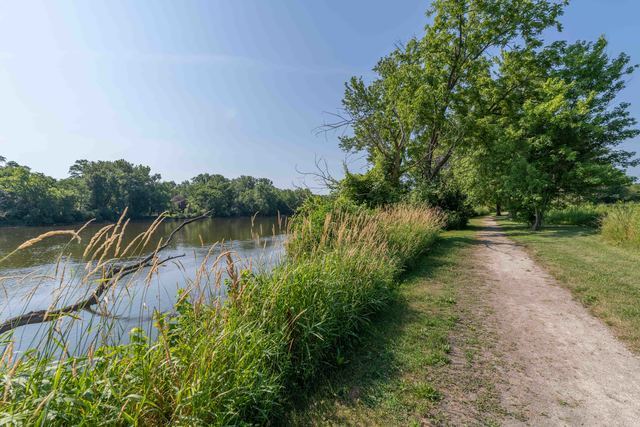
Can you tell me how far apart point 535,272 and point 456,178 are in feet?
52.8

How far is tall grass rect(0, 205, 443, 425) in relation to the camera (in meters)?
1.62

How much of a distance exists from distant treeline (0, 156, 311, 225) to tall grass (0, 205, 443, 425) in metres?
22.1

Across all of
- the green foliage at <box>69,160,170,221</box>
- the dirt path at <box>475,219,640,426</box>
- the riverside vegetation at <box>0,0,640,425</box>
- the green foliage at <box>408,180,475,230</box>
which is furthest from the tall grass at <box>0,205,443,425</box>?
the green foliage at <box>69,160,170,221</box>

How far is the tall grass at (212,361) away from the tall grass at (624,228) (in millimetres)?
11206

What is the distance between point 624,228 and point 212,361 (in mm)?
14269

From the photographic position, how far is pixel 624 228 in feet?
33.1

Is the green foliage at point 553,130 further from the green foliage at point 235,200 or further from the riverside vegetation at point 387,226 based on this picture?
the green foliage at point 235,200

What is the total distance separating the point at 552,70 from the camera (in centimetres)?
1670

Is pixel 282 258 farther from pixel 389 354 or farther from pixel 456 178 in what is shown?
pixel 456 178

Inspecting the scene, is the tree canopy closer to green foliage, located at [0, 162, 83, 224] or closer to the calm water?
the calm water

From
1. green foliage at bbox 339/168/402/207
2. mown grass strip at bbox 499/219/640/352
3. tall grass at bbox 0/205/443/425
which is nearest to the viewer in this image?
tall grass at bbox 0/205/443/425

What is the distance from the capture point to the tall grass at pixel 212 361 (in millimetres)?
1622

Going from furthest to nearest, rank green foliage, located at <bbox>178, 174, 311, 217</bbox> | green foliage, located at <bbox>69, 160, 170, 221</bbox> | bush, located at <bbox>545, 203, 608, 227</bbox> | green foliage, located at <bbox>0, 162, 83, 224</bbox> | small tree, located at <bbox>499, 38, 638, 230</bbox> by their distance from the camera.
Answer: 1. green foliage, located at <bbox>178, 174, 311, 217</bbox>
2. green foliage, located at <bbox>69, 160, 170, 221</bbox>
3. green foliage, located at <bbox>0, 162, 83, 224</bbox>
4. bush, located at <bbox>545, 203, 608, 227</bbox>
5. small tree, located at <bbox>499, 38, 638, 230</bbox>

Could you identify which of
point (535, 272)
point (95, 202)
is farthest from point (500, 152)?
point (95, 202)
